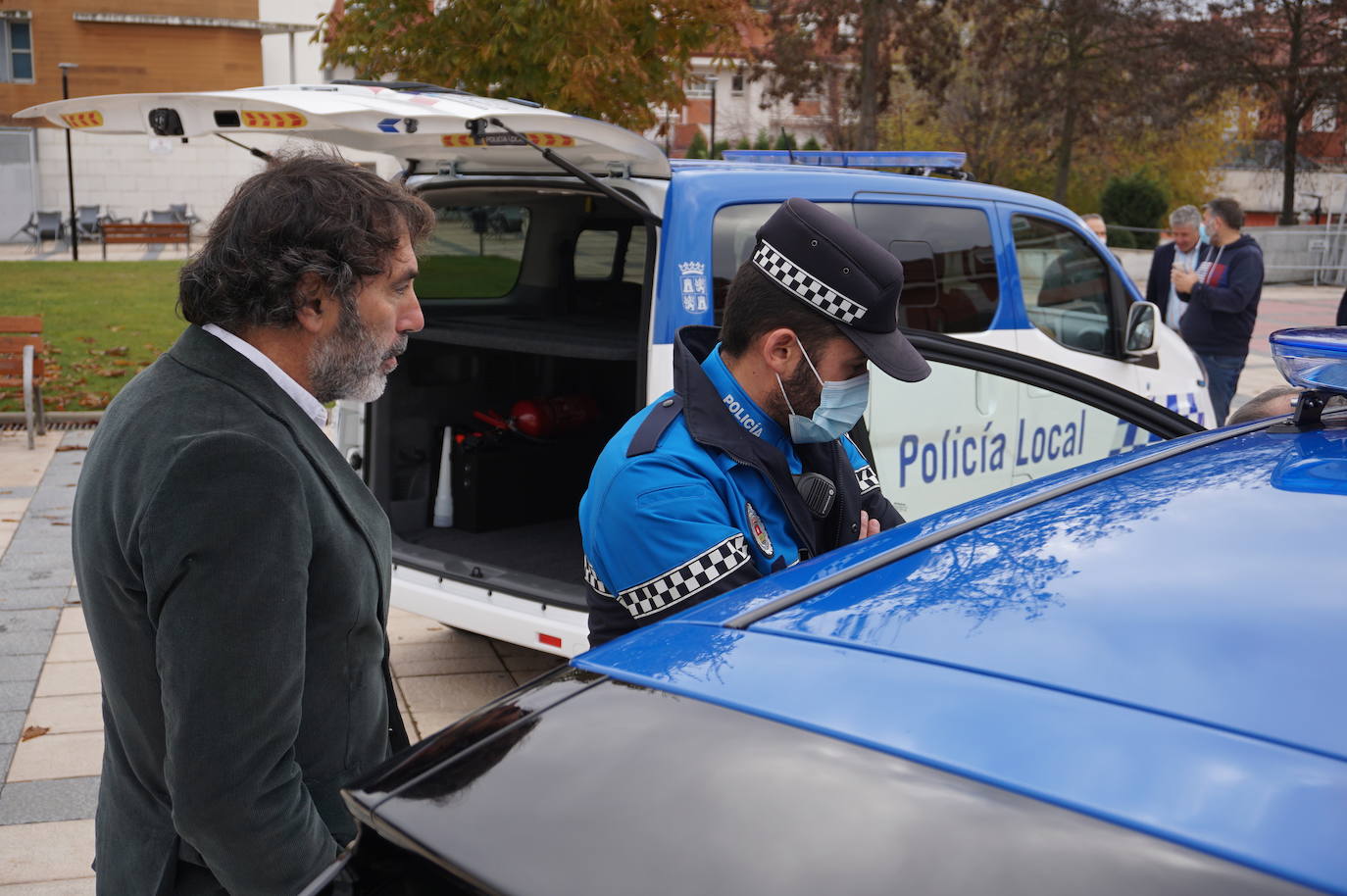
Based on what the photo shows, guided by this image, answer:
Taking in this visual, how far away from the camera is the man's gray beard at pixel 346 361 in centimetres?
176

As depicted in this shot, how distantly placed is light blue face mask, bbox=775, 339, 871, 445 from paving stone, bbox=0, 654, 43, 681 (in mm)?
3975

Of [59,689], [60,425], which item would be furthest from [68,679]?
[60,425]

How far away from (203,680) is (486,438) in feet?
12.0

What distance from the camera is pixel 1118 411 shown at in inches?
140

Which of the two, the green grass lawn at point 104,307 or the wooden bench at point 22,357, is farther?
the wooden bench at point 22,357

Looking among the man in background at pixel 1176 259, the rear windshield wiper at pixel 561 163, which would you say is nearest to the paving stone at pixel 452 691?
the rear windshield wiper at pixel 561 163

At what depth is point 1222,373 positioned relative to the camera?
27.5ft

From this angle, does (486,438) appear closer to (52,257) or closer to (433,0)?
(433,0)

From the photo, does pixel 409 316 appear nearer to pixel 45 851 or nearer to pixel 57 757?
pixel 45 851

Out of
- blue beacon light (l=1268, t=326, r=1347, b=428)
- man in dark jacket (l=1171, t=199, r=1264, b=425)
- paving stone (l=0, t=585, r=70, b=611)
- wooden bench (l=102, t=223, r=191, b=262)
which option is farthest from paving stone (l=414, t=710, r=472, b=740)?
wooden bench (l=102, t=223, r=191, b=262)

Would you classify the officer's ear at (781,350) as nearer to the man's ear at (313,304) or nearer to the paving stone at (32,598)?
the man's ear at (313,304)

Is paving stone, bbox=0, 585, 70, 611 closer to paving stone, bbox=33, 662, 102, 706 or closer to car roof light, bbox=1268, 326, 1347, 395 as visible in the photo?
paving stone, bbox=33, 662, 102, 706

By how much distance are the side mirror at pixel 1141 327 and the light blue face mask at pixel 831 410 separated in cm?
391

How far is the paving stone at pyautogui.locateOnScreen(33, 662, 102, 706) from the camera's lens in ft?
15.9
